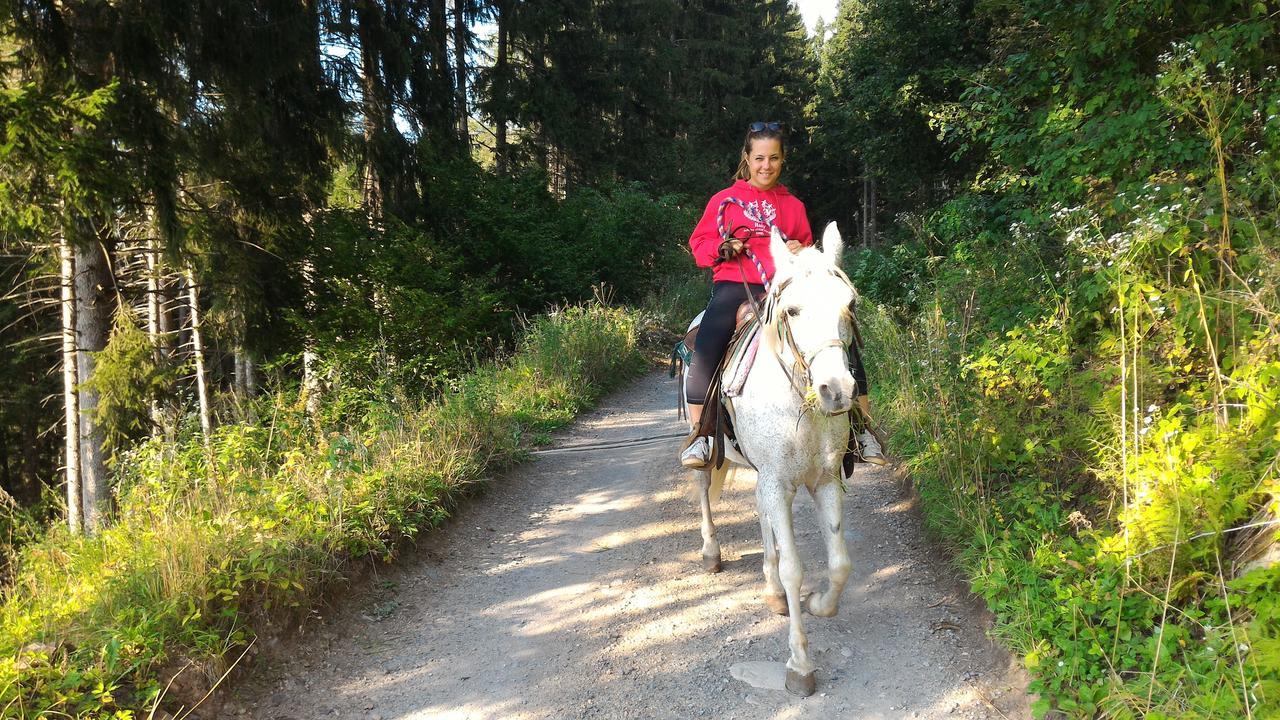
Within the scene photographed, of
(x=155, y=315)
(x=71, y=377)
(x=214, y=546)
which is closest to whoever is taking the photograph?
(x=214, y=546)

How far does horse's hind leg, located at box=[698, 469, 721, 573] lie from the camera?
468 centimetres

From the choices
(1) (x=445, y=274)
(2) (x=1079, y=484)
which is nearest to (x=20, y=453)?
(1) (x=445, y=274)

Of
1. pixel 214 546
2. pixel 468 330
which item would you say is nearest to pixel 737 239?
pixel 214 546

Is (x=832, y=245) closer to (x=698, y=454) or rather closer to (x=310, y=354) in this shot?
(x=698, y=454)

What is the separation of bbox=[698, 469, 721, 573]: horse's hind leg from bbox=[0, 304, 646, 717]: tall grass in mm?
2162

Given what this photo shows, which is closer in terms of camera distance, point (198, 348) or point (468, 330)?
point (198, 348)

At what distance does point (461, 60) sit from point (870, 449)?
17.4 meters

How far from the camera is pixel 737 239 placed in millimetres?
3936

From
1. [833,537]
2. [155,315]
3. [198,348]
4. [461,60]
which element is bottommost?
[833,537]

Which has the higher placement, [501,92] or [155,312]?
[501,92]

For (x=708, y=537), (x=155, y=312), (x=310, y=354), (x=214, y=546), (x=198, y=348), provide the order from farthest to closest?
(x=155, y=312), (x=310, y=354), (x=198, y=348), (x=708, y=537), (x=214, y=546)

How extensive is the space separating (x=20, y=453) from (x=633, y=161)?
2072cm

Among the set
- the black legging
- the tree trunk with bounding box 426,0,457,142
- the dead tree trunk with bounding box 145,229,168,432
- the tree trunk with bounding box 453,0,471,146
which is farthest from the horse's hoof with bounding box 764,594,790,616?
the tree trunk with bounding box 453,0,471,146

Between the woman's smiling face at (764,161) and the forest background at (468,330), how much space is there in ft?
6.57
